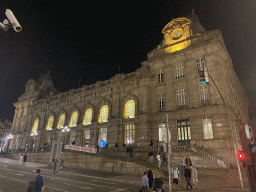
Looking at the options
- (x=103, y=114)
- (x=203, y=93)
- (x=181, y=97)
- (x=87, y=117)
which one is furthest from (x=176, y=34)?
(x=87, y=117)

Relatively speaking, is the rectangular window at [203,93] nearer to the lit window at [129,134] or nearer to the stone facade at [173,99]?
the stone facade at [173,99]

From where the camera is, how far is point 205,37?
28984 mm

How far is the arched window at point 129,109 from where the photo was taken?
34.3 metres

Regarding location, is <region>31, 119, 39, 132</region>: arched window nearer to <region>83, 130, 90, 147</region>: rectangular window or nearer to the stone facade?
the stone facade

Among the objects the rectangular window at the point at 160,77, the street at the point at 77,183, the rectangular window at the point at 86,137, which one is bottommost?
the street at the point at 77,183

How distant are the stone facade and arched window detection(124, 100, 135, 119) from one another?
Answer: 201 mm

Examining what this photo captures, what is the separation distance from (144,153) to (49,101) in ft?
117

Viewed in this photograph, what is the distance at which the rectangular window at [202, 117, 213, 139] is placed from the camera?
25156mm

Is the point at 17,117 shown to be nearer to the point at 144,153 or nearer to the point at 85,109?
the point at 85,109

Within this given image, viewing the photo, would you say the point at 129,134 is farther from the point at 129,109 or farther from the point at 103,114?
the point at 103,114

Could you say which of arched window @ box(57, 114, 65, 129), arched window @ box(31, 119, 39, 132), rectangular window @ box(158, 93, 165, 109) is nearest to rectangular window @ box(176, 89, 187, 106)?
rectangular window @ box(158, 93, 165, 109)

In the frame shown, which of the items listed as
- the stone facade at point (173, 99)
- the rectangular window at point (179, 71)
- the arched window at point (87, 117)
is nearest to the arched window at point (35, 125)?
the stone facade at point (173, 99)

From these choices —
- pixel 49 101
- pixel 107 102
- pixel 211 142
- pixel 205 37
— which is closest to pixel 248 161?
pixel 211 142

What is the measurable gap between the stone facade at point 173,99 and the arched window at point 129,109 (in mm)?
201
